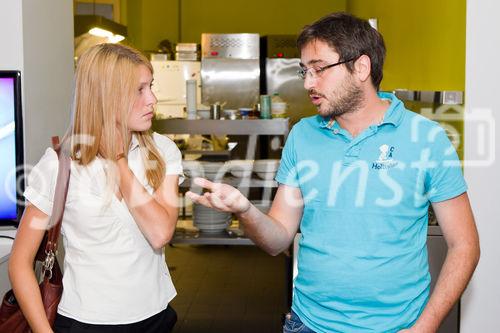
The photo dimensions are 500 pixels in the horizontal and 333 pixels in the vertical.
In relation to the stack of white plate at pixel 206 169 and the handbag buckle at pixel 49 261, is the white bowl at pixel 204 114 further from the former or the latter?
the handbag buckle at pixel 49 261

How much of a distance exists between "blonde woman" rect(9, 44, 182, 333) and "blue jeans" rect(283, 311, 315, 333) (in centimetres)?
37

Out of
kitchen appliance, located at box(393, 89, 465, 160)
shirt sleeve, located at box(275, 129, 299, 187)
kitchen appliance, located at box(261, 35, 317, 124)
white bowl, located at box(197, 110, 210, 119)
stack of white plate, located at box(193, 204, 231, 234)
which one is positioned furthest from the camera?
kitchen appliance, located at box(261, 35, 317, 124)

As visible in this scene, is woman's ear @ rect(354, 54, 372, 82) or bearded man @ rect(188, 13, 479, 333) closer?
bearded man @ rect(188, 13, 479, 333)

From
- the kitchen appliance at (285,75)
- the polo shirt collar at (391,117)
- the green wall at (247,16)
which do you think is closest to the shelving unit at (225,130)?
the polo shirt collar at (391,117)

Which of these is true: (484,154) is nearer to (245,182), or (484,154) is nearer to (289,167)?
(289,167)

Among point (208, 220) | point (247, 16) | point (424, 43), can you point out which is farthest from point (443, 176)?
point (247, 16)

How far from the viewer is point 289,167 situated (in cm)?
203

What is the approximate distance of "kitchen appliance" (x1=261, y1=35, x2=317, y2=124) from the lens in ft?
29.3

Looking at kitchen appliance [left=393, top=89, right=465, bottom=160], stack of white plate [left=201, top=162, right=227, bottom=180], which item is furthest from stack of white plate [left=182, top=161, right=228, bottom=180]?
kitchen appliance [left=393, top=89, right=465, bottom=160]

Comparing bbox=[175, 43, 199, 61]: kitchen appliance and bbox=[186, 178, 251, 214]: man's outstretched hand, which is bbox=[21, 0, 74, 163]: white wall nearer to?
bbox=[186, 178, 251, 214]: man's outstretched hand

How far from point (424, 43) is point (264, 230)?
2950mm

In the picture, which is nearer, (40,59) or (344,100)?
(344,100)

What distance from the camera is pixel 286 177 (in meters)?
2.03

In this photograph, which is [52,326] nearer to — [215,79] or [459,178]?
[459,178]
